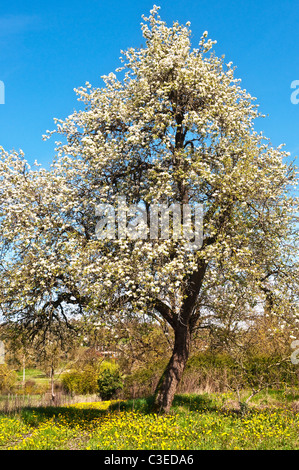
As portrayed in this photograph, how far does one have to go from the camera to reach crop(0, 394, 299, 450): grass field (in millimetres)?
9570

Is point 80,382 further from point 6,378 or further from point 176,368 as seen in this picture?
point 176,368

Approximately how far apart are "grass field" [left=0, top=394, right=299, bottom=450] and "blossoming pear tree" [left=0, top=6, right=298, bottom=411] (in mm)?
1605

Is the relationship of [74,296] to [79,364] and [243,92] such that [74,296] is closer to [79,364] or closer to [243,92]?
[243,92]

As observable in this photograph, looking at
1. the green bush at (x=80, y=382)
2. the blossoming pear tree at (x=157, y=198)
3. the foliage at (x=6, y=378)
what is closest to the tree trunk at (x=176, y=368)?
the blossoming pear tree at (x=157, y=198)

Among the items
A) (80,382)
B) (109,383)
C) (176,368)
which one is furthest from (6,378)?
(176,368)

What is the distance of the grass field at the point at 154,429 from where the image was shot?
9570mm

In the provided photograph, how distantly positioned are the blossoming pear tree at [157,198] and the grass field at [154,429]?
1605 mm

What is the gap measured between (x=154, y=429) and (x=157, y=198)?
602 centimetres

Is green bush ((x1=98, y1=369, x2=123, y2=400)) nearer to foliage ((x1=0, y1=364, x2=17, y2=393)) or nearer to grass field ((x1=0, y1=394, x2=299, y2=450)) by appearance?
foliage ((x1=0, y1=364, x2=17, y2=393))

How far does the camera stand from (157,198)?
1157cm

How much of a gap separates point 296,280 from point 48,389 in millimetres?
22602

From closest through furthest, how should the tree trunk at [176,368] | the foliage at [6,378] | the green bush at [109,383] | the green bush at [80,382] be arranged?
the tree trunk at [176,368] → the green bush at [109,383] → the green bush at [80,382] → the foliage at [6,378]

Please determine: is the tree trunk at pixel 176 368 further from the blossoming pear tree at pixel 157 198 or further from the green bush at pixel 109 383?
the green bush at pixel 109 383

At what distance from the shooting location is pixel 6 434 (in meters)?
11.5
